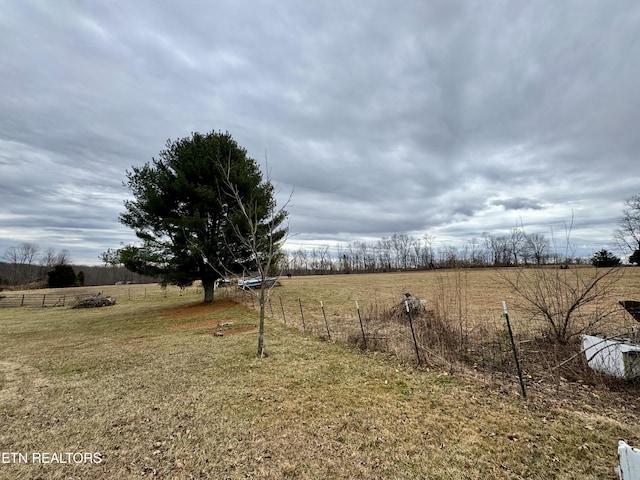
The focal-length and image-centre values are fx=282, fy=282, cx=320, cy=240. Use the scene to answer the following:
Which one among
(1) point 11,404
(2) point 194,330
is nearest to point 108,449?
(1) point 11,404

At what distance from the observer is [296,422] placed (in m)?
3.62

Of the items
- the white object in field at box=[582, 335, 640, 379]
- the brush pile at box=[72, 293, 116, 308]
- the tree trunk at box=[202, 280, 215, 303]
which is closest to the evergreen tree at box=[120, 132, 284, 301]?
the tree trunk at box=[202, 280, 215, 303]

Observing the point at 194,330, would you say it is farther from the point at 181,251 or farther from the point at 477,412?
the point at 477,412

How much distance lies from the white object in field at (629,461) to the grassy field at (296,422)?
98 centimetres

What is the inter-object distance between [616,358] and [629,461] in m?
3.83

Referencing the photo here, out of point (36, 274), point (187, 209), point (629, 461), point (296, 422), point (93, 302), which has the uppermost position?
point (187, 209)

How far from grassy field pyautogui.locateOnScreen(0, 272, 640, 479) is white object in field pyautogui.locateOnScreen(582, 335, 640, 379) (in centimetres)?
57

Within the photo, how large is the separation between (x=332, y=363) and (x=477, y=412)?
9.66ft

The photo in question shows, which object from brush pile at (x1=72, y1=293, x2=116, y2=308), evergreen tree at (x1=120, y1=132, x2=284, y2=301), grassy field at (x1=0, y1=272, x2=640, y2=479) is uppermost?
evergreen tree at (x1=120, y1=132, x2=284, y2=301)

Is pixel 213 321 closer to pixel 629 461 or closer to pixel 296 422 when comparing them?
pixel 296 422

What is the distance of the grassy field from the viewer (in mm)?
2764

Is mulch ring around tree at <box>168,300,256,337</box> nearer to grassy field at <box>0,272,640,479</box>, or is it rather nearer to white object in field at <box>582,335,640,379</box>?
grassy field at <box>0,272,640,479</box>

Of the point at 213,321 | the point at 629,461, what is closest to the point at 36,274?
the point at 213,321

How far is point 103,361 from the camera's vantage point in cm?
667
